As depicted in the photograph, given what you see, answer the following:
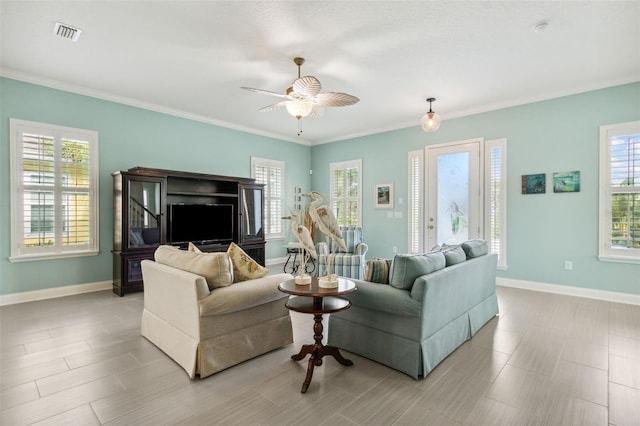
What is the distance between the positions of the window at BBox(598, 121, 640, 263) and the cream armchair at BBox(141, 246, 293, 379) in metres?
4.44

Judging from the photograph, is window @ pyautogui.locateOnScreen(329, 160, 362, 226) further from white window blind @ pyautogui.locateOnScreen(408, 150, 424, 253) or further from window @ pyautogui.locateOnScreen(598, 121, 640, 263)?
window @ pyautogui.locateOnScreen(598, 121, 640, 263)

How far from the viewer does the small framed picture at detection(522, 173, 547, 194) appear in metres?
4.72

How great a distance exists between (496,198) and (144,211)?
18.2 ft

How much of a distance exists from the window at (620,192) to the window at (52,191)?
7196 millimetres

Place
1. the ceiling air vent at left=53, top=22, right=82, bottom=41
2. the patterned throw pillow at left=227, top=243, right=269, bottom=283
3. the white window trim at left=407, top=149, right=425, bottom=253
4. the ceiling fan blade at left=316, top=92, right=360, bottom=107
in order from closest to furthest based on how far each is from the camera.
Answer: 1. the patterned throw pillow at left=227, top=243, right=269, bottom=283
2. the ceiling air vent at left=53, top=22, right=82, bottom=41
3. the ceiling fan blade at left=316, top=92, right=360, bottom=107
4. the white window trim at left=407, top=149, right=425, bottom=253

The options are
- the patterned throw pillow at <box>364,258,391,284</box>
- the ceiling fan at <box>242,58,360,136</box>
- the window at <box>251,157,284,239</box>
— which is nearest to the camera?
the patterned throw pillow at <box>364,258,391,284</box>

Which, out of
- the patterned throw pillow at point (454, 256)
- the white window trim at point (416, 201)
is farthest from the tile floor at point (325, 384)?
the white window trim at point (416, 201)

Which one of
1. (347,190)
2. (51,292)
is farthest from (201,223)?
(347,190)

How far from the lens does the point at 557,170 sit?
15.1ft

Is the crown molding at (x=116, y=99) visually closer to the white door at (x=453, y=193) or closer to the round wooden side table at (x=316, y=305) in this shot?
the white door at (x=453, y=193)

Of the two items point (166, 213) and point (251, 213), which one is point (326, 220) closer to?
point (166, 213)

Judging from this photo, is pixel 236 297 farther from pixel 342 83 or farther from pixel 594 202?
pixel 594 202

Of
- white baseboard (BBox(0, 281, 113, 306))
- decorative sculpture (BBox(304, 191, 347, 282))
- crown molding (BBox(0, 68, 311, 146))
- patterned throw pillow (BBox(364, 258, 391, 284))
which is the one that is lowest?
white baseboard (BBox(0, 281, 113, 306))

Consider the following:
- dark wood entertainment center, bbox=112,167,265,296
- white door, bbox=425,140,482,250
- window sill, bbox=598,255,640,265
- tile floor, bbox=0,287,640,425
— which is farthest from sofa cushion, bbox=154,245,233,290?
window sill, bbox=598,255,640,265
